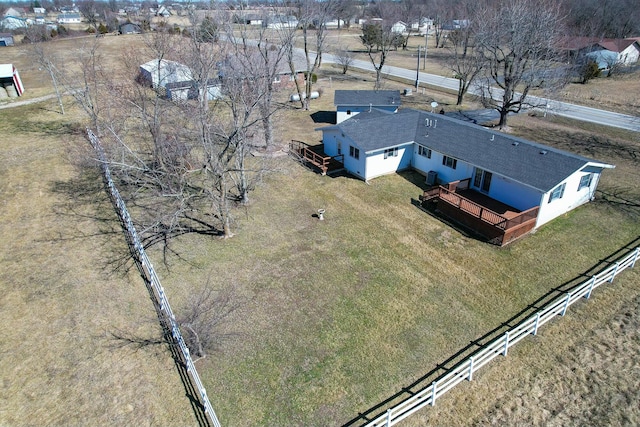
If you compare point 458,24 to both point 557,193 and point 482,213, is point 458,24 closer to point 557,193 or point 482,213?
point 557,193

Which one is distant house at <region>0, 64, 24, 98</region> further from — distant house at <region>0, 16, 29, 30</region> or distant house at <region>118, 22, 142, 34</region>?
distant house at <region>0, 16, 29, 30</region>

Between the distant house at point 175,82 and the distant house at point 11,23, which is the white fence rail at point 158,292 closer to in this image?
the distant house at point 175,82

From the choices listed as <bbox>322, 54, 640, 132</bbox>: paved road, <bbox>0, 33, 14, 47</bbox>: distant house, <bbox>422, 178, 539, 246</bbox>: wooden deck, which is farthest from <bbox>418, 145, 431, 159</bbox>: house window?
Answer: <bbox>0, 33, 14, 47</bbox>: distant house

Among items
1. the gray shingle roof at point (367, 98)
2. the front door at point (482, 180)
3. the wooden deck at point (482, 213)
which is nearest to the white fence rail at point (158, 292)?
the wooden deck at point (482, 213)

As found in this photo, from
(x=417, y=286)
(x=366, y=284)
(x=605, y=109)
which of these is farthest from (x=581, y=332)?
(x=605, y=109)

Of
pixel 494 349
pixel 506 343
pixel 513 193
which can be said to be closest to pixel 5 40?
pixel 513 193

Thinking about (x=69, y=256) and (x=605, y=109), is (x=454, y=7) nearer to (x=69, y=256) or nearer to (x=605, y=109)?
(x=605, y=109)

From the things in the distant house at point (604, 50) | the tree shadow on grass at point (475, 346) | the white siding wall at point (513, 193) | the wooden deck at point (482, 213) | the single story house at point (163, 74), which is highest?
the distant house at point (604, 50)
